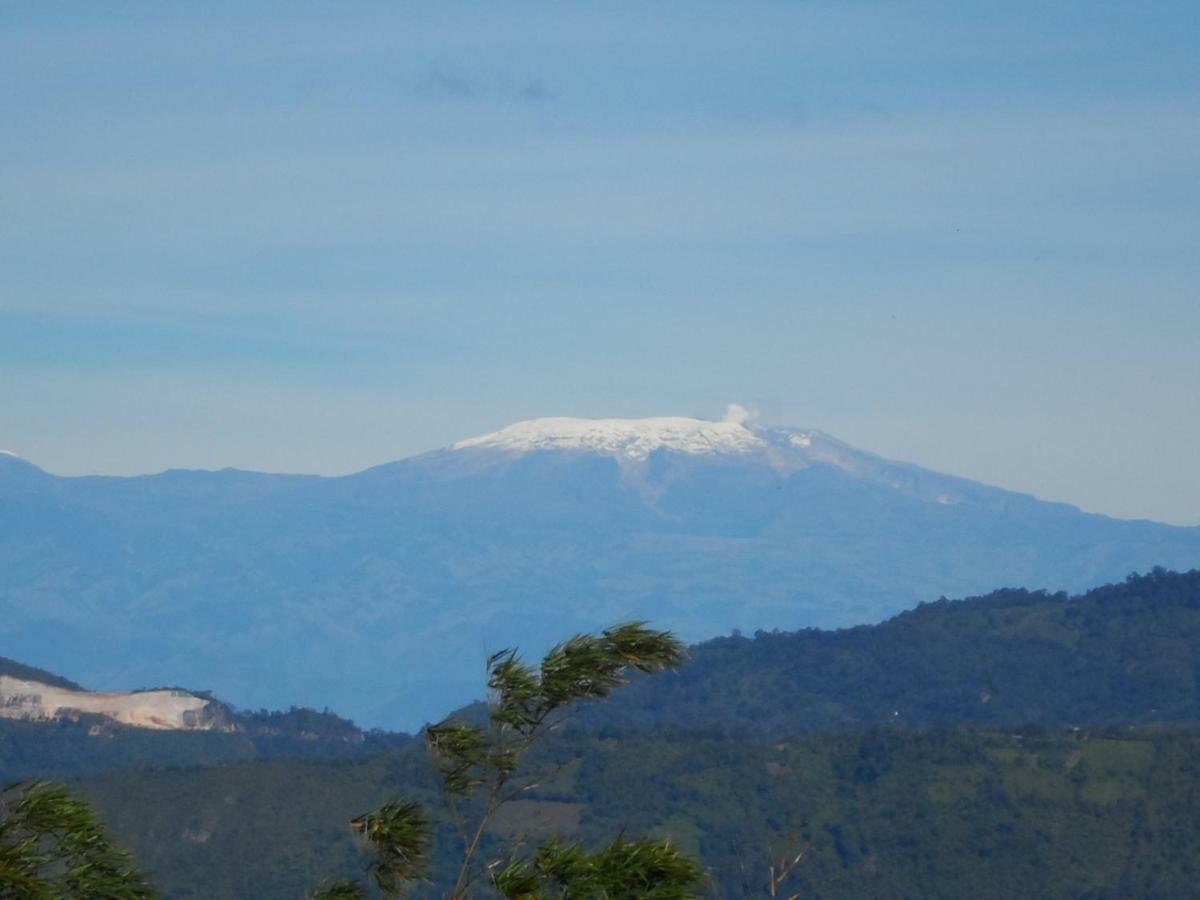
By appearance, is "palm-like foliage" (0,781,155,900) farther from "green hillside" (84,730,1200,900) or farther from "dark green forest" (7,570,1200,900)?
"green hillside" (84,730,1200,900)

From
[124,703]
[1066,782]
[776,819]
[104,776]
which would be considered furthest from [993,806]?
[124,703]

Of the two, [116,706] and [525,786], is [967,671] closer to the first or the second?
[116,706]

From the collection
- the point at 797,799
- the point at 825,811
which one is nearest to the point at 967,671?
the point at 797,799

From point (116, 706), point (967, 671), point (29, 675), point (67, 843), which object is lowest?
point (116, 706)

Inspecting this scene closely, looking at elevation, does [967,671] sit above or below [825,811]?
above

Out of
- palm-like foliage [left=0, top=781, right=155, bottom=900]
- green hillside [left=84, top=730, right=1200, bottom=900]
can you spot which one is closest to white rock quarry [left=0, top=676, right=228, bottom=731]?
green hillside [left=84, top=730, right=1200, bottom=900]

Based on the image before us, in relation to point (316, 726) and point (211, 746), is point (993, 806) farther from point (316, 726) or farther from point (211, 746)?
point (316, 726)
